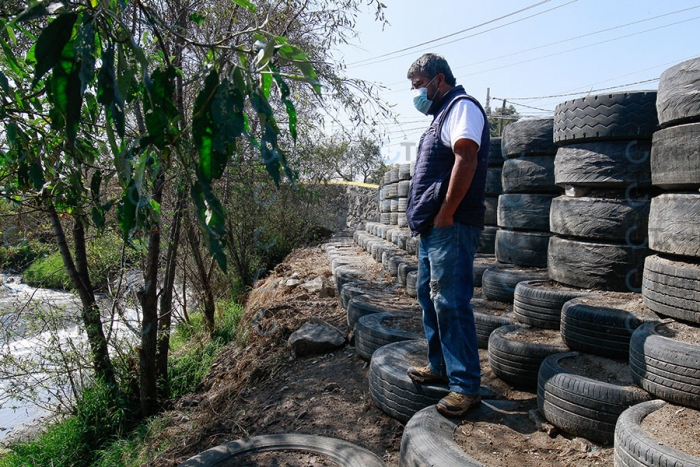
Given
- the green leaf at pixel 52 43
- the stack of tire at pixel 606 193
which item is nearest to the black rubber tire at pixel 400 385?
the stack of tire at pixel 606 193

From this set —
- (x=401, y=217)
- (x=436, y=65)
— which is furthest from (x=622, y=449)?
(x=401, y=217)

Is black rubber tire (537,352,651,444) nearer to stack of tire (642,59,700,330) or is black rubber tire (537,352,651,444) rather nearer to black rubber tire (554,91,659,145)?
stack of tire (642,59,700,330)

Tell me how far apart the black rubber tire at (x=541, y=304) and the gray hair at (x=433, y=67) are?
1.57 metres

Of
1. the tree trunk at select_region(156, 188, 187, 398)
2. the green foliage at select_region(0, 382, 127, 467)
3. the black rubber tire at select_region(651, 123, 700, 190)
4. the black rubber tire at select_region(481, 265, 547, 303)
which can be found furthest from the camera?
the tree trunk at select_region(156, 188, 187, 398)

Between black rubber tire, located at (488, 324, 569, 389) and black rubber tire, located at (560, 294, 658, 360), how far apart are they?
12cm

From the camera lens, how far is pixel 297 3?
7.08m

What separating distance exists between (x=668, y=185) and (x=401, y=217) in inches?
303

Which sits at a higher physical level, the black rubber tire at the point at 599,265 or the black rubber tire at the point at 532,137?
the black rubber tire at the point at 532,137

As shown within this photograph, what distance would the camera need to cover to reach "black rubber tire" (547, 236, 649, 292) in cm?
353

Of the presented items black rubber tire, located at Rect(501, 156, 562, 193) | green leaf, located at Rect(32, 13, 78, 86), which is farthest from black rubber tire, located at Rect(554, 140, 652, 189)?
green leaf, located at Rect(32, 13, 78, 86)

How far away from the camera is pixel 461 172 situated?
2451 millimetres

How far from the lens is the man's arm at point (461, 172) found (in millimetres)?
2449

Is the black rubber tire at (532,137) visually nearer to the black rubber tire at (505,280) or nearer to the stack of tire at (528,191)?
the stack of tire at (528,191)

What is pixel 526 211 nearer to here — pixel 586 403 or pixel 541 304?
pixel 541 304
